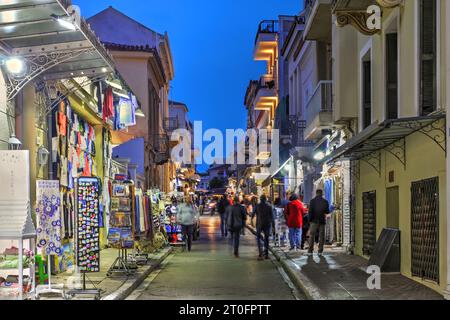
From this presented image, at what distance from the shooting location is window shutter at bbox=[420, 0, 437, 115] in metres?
11.5

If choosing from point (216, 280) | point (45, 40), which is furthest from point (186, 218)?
point (45, 40)

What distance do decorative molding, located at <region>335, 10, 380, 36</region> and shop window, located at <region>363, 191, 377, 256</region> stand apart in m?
3.84

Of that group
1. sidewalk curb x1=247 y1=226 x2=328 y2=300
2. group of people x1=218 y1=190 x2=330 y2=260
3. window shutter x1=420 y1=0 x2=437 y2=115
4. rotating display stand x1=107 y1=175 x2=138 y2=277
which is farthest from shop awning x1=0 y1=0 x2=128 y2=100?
group of people x1=218 y1=190 x2=330 y2=260

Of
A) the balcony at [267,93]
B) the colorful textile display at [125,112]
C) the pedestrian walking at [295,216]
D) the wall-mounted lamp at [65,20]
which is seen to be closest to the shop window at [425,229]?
the wall-mounted lamp at [65,20]

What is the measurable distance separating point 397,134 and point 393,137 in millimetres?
481

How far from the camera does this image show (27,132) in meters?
12.7

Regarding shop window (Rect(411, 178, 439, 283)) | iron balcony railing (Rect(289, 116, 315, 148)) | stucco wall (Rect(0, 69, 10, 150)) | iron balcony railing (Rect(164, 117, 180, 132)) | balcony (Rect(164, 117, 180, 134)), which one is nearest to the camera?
shop window (Rect(411, 178, 439, 283))

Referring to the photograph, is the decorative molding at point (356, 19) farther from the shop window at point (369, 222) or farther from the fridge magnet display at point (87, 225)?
the fridge magnet display at point (87, 225)

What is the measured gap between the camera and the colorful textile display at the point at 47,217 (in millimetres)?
10336

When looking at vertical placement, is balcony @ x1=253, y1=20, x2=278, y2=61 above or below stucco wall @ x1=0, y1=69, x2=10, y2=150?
above

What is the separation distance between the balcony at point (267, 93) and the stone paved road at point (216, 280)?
28.4 metres

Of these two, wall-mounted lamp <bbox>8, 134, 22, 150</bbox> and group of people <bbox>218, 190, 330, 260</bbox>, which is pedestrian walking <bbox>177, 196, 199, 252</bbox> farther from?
wall-mounted lamp <bbox>8, 134, 22, 150</bbox>
